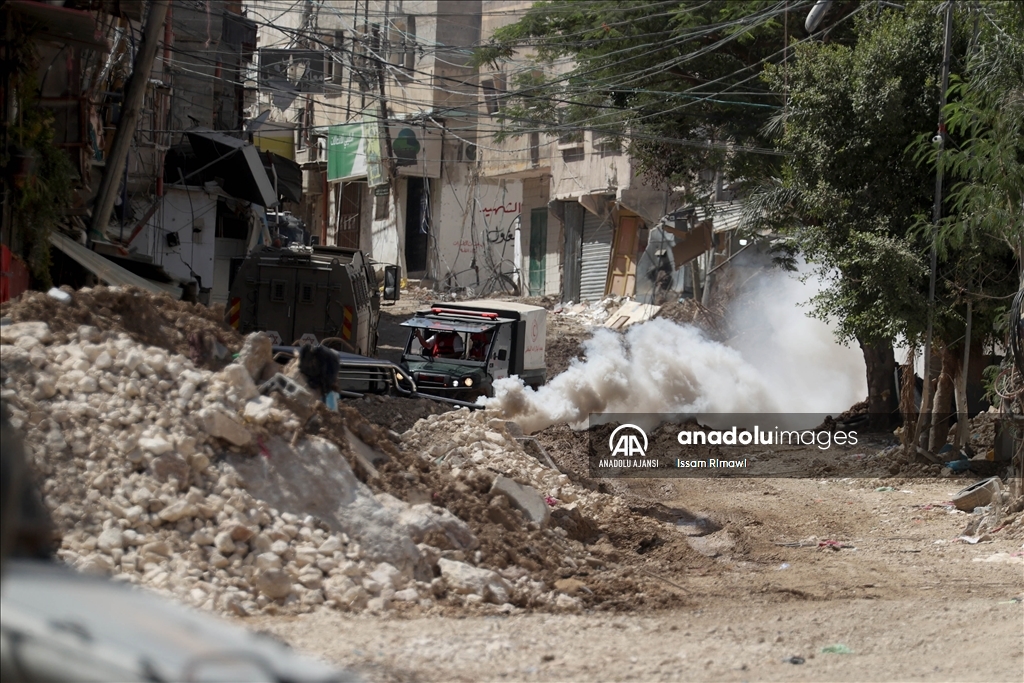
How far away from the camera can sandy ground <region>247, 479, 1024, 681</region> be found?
6473 millimetres

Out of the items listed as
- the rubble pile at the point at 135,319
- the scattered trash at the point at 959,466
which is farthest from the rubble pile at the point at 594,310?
the rubble pile at the point at 135,319

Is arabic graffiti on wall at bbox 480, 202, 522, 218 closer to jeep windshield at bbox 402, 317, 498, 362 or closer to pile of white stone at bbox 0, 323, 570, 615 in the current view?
jeep windshield at bbox 402, 317, 498, 362

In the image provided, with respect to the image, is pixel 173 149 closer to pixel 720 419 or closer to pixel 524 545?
pixel 720 419

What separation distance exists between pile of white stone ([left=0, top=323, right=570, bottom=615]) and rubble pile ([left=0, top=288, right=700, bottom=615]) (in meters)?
0.01

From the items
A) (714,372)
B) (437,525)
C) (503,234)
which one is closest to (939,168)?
(714,372)

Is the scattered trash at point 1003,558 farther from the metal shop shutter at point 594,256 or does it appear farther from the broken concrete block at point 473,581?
the metal shop shutter at point 594,256

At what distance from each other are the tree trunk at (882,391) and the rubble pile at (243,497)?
1096cm

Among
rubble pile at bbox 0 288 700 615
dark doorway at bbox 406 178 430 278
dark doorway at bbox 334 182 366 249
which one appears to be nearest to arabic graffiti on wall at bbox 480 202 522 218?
dark doorway at bbox 406 178 430 278

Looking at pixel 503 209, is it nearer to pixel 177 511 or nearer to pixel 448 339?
pixel 448 339

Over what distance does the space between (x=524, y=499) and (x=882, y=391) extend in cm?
1104

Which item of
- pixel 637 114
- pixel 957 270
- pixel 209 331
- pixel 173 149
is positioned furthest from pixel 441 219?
pixel 209 331

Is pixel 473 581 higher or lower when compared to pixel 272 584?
lower

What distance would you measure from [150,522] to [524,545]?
325cm

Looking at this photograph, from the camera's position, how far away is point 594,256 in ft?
109
